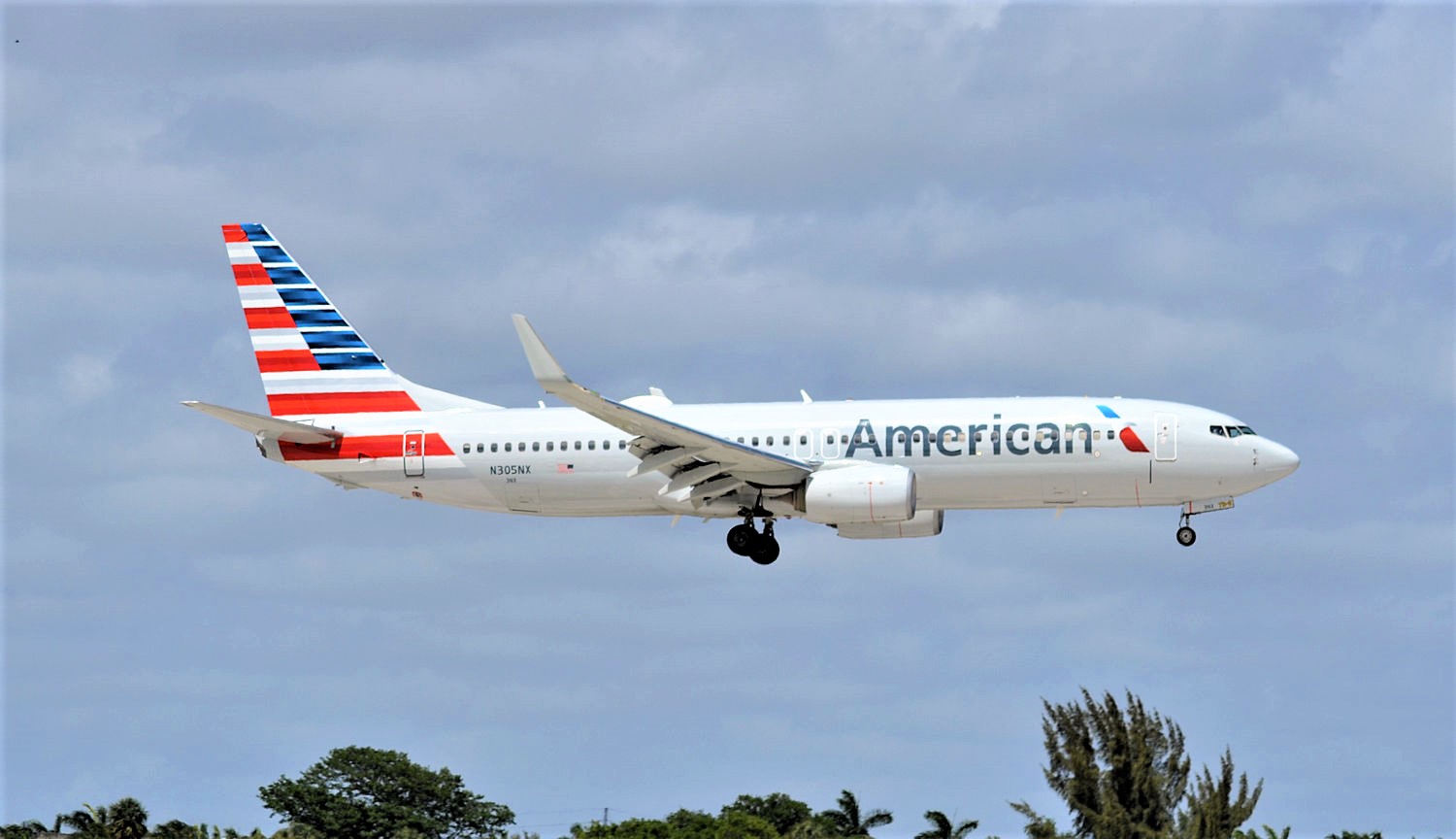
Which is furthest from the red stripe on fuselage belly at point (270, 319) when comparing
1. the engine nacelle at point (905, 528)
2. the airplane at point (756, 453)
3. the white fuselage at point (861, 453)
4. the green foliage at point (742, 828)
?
the green foliage at point (742, 828)

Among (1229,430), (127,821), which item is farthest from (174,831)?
(1229,430)

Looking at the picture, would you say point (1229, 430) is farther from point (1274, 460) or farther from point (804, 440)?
point (804, 440)

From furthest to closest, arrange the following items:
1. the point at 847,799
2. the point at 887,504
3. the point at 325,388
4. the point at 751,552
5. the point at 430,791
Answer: the point at 430,791 < the point at 847,799 < the point at 325,388 < the point at 751,552 < the point at 887,504

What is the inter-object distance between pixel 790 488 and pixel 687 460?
3.27 m

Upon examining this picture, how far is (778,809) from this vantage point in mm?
110875

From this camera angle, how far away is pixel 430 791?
11762 centimetres

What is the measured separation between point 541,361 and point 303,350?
18150mm

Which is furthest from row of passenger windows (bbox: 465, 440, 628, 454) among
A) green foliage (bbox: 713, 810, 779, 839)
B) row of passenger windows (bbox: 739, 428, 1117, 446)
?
green foliage (bbox: 713, 810, 779, 839)

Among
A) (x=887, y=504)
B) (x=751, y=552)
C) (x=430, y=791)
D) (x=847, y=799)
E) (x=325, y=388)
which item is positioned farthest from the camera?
(x=430, y=791)

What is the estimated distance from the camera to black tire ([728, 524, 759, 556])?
7194cm

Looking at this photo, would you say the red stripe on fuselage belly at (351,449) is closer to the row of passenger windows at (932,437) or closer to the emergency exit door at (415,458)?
the emergency exit door at (415,458)

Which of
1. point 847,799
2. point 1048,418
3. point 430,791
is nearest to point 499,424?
point 1048,418

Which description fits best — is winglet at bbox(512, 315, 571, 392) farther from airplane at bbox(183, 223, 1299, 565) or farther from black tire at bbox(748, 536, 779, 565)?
black tire at bbox(748, 536, 779, 565)

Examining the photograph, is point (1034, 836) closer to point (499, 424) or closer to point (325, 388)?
point (499, 424)
